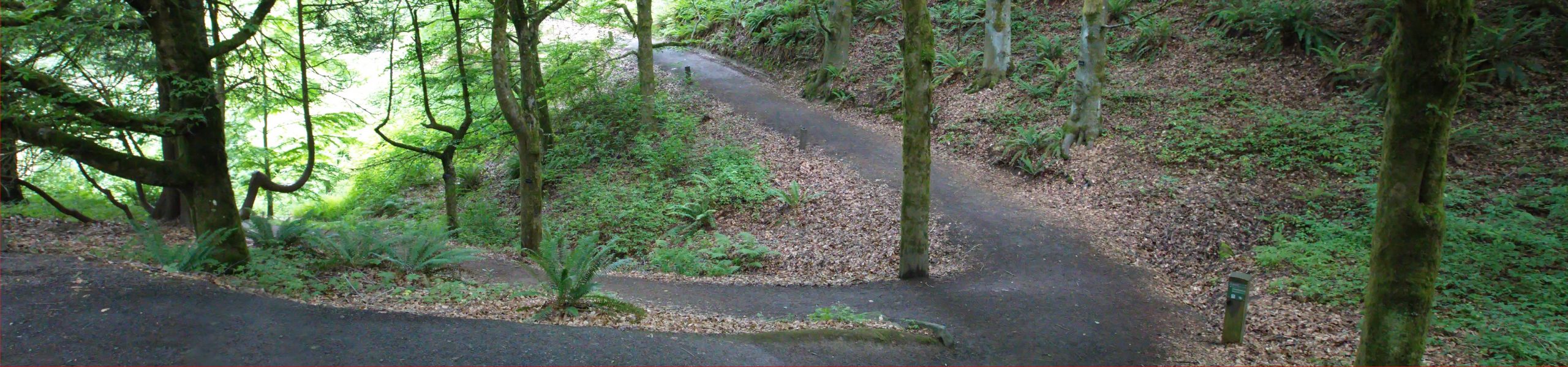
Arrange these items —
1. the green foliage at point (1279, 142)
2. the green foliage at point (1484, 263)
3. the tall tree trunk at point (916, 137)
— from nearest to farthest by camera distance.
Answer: the green foliage at point (1484, 263) < the tall tree trunk at point (916, 137) < the green foliage at point (1279, 142)

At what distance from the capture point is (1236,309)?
7395mm

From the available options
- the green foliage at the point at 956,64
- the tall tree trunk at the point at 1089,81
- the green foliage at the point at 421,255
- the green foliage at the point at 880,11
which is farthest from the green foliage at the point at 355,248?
the green foliage at the point at 880,11

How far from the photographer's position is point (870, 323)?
25.1ft

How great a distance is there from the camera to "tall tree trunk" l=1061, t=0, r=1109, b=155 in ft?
45.8

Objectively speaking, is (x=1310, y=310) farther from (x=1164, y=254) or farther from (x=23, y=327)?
(x=23, y=327)

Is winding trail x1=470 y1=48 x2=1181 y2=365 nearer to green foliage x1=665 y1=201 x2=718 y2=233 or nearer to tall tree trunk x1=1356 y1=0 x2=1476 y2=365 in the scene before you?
tall tree trunk x1=1356 y1=0 x2=1476 y2=365

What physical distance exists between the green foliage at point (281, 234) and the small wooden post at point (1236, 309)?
11.1 meters

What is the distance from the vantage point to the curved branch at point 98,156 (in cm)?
606

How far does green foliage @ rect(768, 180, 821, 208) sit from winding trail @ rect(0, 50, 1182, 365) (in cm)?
470

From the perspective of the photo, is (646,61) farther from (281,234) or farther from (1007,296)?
(1007,296)

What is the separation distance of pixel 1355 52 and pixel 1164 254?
7.78 meters

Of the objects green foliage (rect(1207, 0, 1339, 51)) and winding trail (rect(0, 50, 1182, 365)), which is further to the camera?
green foliage (rect(1207, 0, 1339, 51))

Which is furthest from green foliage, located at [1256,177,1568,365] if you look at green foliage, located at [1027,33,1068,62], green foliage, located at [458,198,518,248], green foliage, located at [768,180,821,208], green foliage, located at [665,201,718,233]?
green foliage, located at [458,198,518,248]

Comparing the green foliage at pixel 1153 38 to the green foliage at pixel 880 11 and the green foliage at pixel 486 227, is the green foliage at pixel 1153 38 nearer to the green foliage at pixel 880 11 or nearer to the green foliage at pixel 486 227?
the green foliage at pixel 880 11
